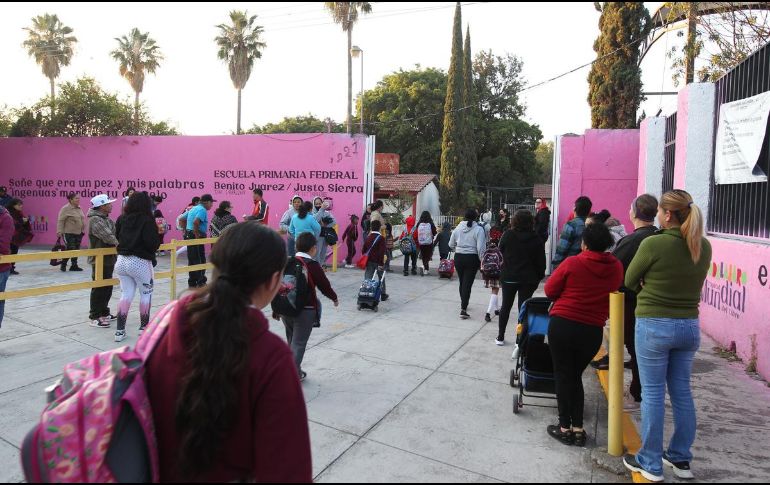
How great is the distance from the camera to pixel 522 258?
6215 millimetres

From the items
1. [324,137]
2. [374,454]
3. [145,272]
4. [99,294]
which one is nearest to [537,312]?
[374,454]

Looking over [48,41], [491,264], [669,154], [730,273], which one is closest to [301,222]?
[491,264]

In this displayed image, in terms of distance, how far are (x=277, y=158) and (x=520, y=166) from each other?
30.5 m

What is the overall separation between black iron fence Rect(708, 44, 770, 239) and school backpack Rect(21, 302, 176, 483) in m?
6.42

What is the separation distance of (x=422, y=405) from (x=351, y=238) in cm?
867

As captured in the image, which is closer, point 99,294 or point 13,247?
point 99,294

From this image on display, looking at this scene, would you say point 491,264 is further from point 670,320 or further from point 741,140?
point 670,320

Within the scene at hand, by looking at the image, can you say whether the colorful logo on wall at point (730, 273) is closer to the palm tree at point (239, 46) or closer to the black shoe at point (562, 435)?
the black shoe at point (562, 435)

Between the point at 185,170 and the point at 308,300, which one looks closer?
the point at 308,300

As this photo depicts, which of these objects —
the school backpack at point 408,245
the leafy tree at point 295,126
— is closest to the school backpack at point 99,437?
the school backpack at point 408,245

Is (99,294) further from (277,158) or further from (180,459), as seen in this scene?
(277,158)

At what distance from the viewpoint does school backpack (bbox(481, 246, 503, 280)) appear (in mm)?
7594

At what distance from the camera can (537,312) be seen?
4590 mm

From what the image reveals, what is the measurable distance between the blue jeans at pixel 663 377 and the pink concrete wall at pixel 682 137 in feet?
17.1
